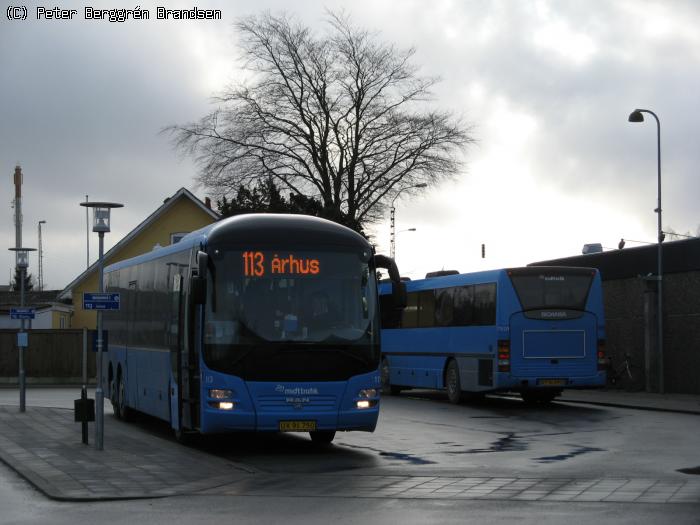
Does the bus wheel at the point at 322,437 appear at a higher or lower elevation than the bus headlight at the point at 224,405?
lower

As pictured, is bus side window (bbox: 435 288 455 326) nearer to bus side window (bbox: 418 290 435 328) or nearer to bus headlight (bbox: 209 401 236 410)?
bus side window (bbox: 418 290 435 328)

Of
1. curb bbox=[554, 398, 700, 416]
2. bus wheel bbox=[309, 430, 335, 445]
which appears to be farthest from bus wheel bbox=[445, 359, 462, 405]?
bus wheel bbox=[309, 430, 335, 445]

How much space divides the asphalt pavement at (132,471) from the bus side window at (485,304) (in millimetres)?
8740

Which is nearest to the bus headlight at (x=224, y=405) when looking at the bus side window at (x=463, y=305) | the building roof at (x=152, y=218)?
the bus side window at (x=463, y=305)

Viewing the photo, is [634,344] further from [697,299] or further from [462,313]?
[462,313]

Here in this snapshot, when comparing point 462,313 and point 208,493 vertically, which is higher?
point 462,313

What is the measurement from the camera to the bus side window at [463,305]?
28.6 metres

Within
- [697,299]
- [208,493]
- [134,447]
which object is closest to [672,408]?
[697,299]

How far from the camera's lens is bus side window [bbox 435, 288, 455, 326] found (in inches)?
1172

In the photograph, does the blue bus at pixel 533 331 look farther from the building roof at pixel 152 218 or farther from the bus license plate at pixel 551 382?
the building roof at pixel 152 218

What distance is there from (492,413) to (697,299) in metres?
9.17

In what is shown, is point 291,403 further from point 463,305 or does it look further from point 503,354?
point 463,305

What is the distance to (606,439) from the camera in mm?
19172

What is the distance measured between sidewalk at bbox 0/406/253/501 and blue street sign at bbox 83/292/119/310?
78.8 inches
